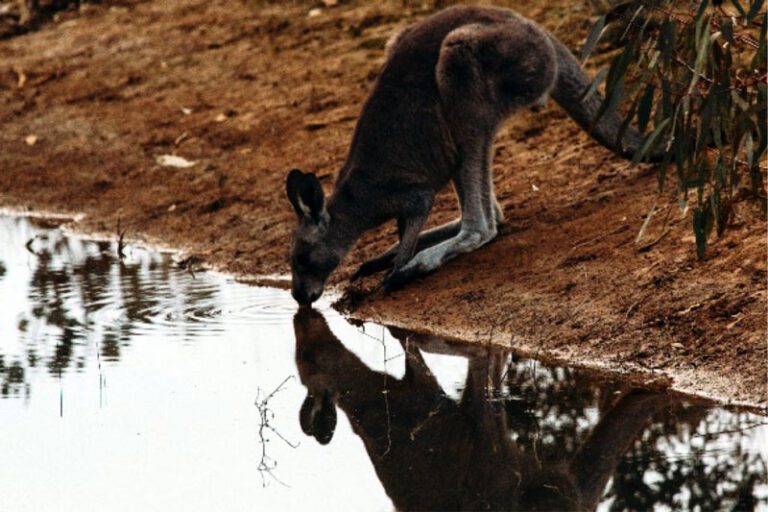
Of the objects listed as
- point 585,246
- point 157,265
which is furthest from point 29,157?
point 585,246

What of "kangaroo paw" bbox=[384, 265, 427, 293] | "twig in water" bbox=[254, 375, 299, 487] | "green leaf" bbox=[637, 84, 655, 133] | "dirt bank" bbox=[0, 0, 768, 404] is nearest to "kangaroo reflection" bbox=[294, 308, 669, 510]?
"twig in water" bbox=[254, 375, 299, 487]

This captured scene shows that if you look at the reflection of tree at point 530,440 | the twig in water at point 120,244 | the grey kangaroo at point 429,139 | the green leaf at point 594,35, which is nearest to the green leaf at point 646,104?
the green leaf at point 594,35

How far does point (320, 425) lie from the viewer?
196 inches

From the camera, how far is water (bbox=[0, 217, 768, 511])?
4.24 metres

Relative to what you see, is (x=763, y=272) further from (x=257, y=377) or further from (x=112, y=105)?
(x=112, y=105)

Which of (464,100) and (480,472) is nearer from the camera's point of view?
(480,472)

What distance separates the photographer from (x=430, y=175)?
7.04m

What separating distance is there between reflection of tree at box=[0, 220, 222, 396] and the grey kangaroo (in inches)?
26.5

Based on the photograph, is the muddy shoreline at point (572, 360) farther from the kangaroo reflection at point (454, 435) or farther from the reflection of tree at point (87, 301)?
the reflection of tree at point (87, 301)

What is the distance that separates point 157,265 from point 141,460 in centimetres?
341

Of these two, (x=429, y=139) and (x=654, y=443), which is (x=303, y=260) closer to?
(x=429, y=139)

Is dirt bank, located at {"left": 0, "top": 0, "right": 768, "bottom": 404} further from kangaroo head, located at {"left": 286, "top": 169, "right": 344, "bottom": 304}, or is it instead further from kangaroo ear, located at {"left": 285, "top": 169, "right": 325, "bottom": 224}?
kangaroo ear, located at {"left": 285, "top": 169, "right": 325, "bottom": 224}

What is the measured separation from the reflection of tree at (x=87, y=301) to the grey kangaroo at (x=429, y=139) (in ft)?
2.20

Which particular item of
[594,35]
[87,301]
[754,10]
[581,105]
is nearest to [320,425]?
[594,35]
